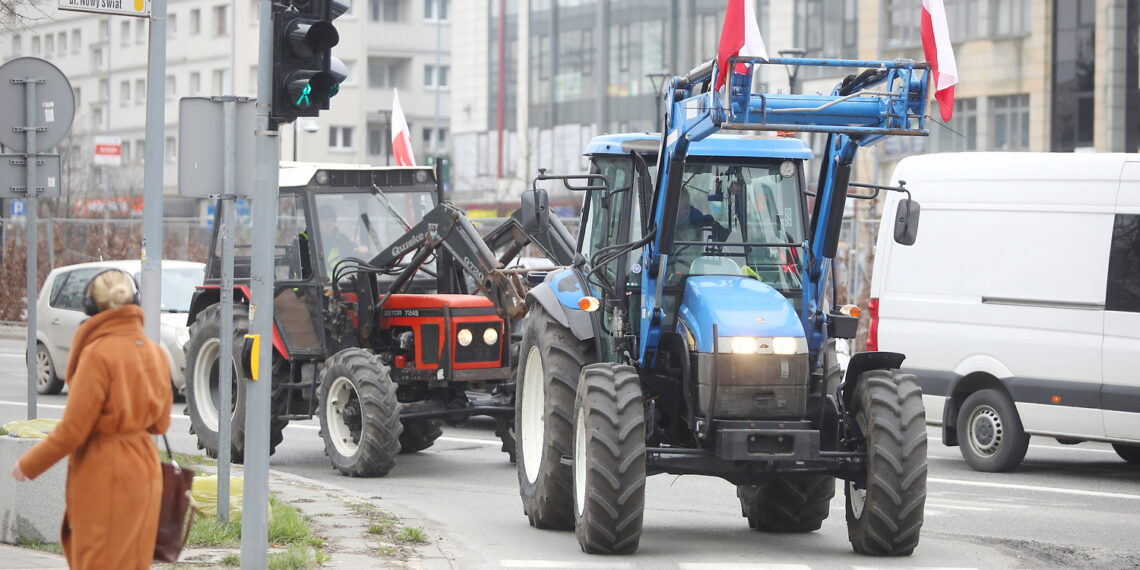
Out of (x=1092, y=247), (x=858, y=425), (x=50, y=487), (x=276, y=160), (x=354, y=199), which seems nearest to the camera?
(x=276, y=160)

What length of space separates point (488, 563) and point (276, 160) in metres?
2.82

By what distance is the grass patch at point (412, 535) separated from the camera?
10.6m

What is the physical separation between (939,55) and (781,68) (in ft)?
158

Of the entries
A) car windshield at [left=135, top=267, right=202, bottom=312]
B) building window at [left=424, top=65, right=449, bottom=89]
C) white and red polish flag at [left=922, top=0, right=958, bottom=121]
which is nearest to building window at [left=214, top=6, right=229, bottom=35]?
building window at [left=424, top=65, right=449, bottom=89]

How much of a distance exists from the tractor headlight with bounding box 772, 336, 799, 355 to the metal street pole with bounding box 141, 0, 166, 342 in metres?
3.80

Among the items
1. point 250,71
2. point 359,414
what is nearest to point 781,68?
point 250,71

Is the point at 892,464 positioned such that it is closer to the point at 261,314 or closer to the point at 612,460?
the point at 612,460

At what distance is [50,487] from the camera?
9844 mm

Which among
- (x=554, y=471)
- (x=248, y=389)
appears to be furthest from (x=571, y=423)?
(x=248, y=389)

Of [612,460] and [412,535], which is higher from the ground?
[612,460]

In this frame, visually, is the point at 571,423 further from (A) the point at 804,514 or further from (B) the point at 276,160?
(B) the point at 276,160

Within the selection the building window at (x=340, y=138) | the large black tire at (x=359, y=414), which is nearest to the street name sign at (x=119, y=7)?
the large black tire at (x=359, y=414)

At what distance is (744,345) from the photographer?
396 inches

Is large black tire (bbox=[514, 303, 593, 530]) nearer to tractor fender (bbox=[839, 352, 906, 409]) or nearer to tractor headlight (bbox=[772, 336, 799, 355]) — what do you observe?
tractor headlight (bbox=[772, 336, 799, 355])
